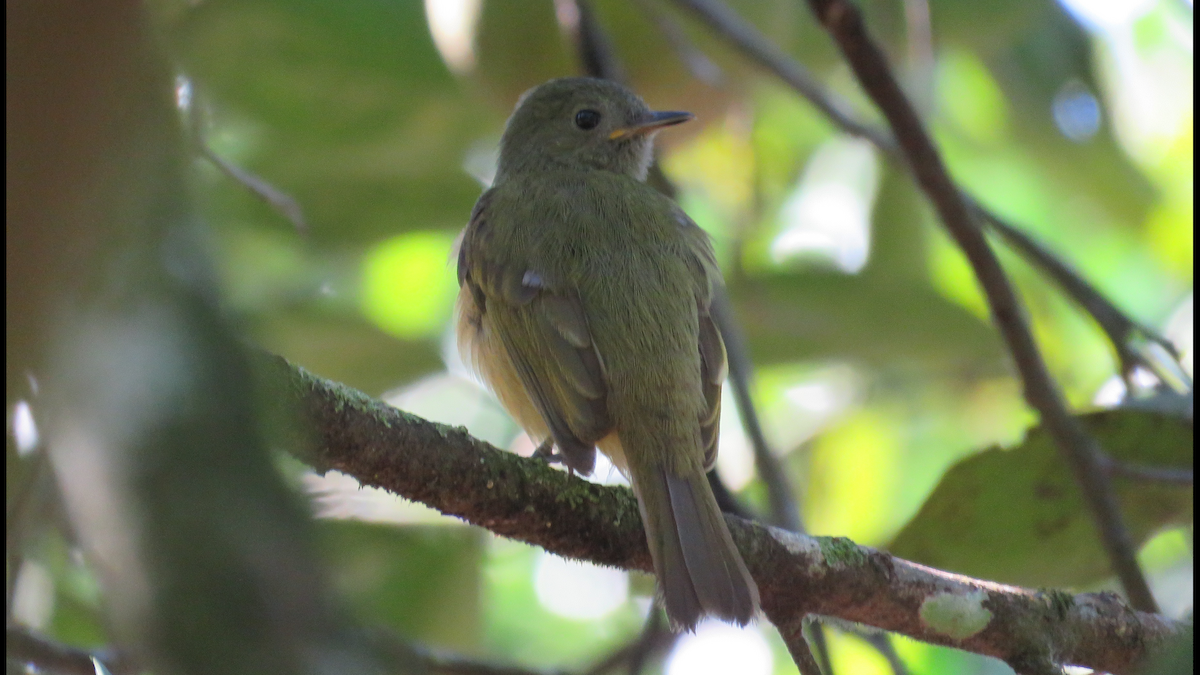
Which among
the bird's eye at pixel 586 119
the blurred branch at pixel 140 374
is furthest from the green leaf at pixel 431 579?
the blurred branch at pixel 140 374

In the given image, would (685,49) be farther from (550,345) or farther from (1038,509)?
(1038,509)

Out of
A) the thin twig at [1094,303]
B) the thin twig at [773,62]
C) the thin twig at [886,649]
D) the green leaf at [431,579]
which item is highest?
the thin twig at [773,62]

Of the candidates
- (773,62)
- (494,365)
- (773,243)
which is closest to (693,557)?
(494,365)

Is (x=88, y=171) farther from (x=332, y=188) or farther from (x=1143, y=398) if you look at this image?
(x=332, y=188)

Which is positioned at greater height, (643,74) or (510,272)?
(643,74)

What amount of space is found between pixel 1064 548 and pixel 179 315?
3.99m

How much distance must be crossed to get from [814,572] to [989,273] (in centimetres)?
163

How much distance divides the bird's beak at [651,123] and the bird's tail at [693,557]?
2.23 metres

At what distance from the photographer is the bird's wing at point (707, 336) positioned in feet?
12.3

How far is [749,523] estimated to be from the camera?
3230 mm

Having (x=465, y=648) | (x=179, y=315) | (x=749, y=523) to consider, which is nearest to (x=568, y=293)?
(x=749, y=523)

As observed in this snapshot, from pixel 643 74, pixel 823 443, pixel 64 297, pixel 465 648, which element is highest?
pixel 643 74

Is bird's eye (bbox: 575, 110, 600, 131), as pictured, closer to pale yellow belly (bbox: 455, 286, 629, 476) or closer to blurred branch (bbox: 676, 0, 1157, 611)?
pale yellow belly (bbox: 455, 286, 629, 476)

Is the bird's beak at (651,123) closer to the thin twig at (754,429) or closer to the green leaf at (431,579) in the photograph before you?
the thin twig at (754,429)
